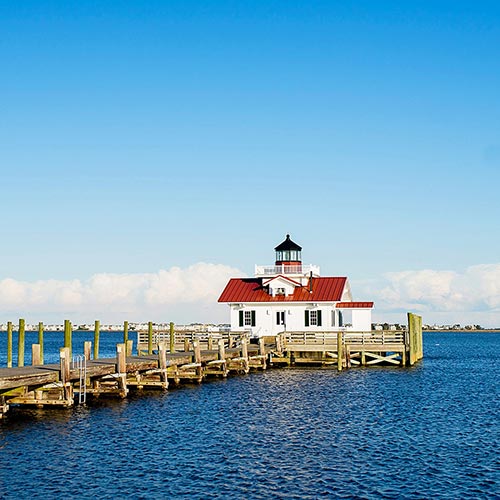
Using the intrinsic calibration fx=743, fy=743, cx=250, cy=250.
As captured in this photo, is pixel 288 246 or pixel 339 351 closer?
pixel 339 351

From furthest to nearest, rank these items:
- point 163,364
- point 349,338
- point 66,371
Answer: point 349,338 < point 163,364 < point 66,371

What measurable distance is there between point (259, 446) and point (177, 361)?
1822 cm

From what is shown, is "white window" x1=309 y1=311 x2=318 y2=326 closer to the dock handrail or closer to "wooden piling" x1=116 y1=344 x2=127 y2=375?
the dock handrail

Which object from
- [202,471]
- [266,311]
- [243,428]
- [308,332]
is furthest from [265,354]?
[202,471]

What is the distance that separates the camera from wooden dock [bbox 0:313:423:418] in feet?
104

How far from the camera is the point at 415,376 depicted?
166ft

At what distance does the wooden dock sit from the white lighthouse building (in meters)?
2.82

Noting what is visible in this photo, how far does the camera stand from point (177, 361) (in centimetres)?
4331

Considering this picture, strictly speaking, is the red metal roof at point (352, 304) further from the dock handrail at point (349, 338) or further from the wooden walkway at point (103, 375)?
the wooden walkway at point (103, 375)

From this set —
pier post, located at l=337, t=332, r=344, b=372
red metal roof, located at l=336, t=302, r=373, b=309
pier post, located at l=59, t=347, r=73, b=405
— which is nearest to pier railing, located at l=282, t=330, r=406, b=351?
pier post, located at l=337, t=332, r=344, b=372

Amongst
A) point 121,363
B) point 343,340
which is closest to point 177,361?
point 121,363

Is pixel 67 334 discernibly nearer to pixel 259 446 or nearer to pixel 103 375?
pixel 103 375

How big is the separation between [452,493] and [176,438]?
34.9ft

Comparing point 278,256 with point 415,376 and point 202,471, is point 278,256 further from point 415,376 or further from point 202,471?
point 202,471
